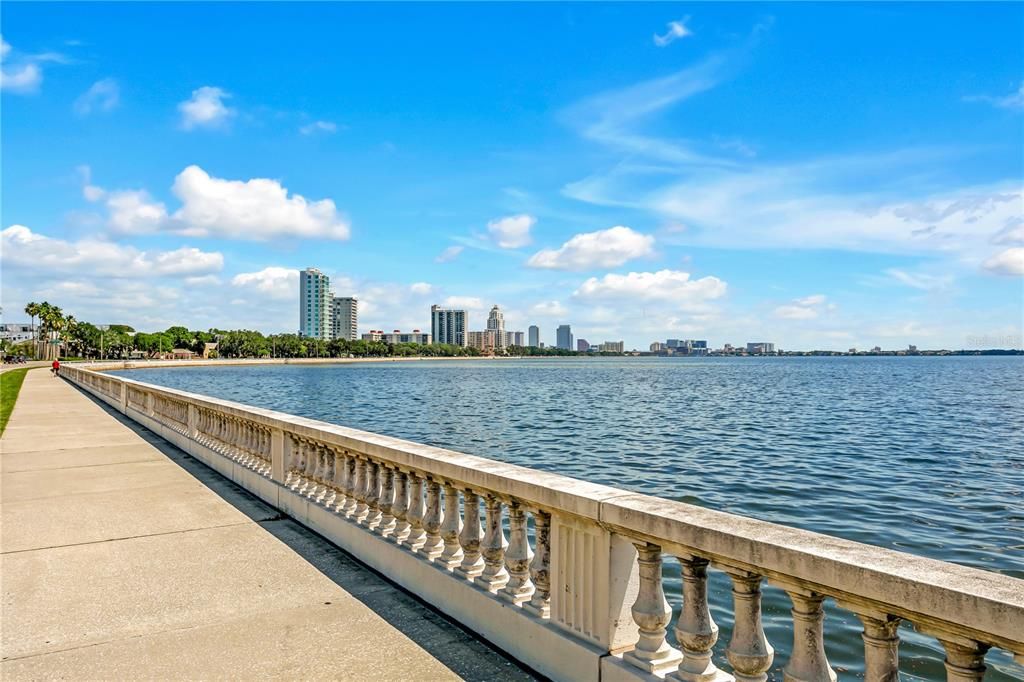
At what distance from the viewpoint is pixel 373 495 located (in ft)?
21.0

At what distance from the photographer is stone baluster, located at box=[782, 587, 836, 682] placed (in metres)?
2.84

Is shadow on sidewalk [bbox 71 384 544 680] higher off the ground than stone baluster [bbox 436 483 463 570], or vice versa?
stone baluster [bbox 436 483 463 570]

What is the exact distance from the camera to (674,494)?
16734 millimetres

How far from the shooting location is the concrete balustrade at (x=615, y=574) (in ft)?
7.95

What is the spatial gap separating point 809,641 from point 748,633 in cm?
29

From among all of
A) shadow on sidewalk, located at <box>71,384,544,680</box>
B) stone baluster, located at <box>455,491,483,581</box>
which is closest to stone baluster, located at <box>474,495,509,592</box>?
stone baluster, located at <box>455,491,483,581</box>

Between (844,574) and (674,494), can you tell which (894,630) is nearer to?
(844,574)

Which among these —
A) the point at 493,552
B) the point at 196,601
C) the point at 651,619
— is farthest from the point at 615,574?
the point at 196,601

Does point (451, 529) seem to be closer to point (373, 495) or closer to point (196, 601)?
point (373, 495)

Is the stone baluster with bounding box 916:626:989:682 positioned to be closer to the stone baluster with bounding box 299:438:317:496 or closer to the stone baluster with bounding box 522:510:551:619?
the stone baluster with bounding box 522:510:551:619

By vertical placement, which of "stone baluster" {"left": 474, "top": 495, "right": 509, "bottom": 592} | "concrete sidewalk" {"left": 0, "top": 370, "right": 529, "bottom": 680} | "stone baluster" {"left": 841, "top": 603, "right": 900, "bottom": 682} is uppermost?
"stone baluster" {"left": 841, "top": 603, "right": 900, "bottom": 682}

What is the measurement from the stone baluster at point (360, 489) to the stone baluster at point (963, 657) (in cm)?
504

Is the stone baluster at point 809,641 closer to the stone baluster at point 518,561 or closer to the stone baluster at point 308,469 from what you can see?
the stone baluster at point 518,561

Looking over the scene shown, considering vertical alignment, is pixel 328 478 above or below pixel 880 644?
below
